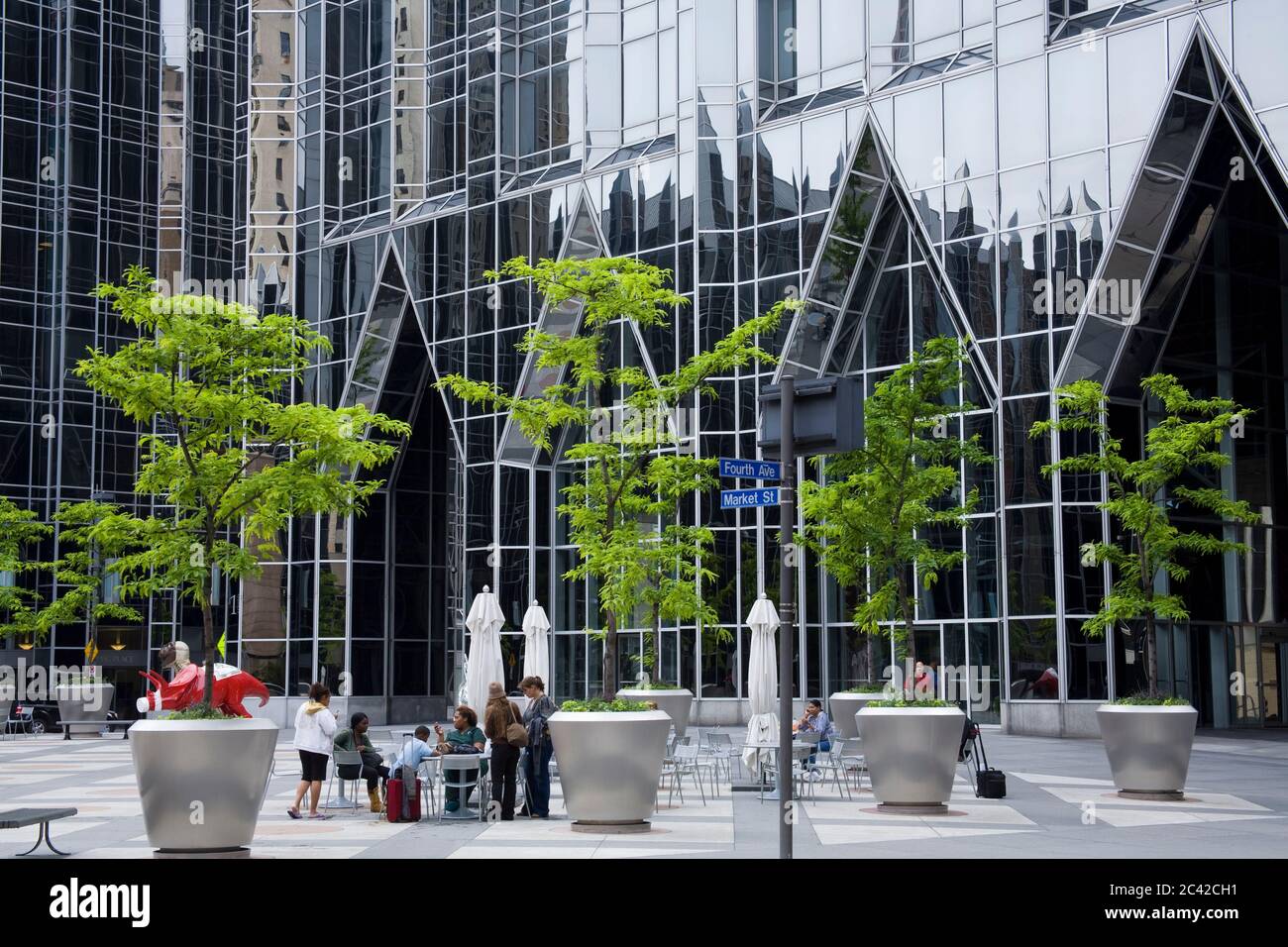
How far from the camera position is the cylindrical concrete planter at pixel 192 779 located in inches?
536

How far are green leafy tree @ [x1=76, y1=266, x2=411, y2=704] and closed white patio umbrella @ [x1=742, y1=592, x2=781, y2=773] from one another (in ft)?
27.0

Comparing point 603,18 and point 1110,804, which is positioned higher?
point 603,18

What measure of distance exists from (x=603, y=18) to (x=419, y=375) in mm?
12312

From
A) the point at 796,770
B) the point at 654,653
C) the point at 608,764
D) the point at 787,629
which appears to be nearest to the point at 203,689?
the point at 608,764

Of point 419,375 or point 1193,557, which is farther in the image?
point 419,375

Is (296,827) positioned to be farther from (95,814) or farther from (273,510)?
(273,510)

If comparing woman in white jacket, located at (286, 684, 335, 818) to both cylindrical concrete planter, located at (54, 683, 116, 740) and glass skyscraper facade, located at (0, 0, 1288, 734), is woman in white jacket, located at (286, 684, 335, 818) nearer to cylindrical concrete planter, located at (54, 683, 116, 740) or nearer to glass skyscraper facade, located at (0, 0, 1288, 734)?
glass skyscraper facade, located at (0, 0, 1288, 734)

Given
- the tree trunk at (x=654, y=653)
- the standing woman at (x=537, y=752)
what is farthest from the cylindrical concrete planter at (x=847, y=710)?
the standing woman at (x=537, y=752)

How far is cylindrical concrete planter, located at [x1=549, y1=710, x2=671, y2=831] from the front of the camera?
16734 mm

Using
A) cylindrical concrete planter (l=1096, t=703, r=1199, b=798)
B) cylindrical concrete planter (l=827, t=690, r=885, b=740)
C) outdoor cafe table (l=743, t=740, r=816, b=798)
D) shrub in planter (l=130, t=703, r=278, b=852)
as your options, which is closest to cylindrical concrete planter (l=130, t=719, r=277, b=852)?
shrub in planter (l=130, t=703, r=278, b=852)

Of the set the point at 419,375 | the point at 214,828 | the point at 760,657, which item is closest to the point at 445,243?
the point at 419,375

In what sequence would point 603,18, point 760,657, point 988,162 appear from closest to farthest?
1. point 760,657
2. point 988,162
3. point 603,18

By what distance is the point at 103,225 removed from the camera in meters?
57.0

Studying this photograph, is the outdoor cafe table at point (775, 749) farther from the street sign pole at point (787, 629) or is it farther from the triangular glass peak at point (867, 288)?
the triangular glass peak at point (867, 288)
